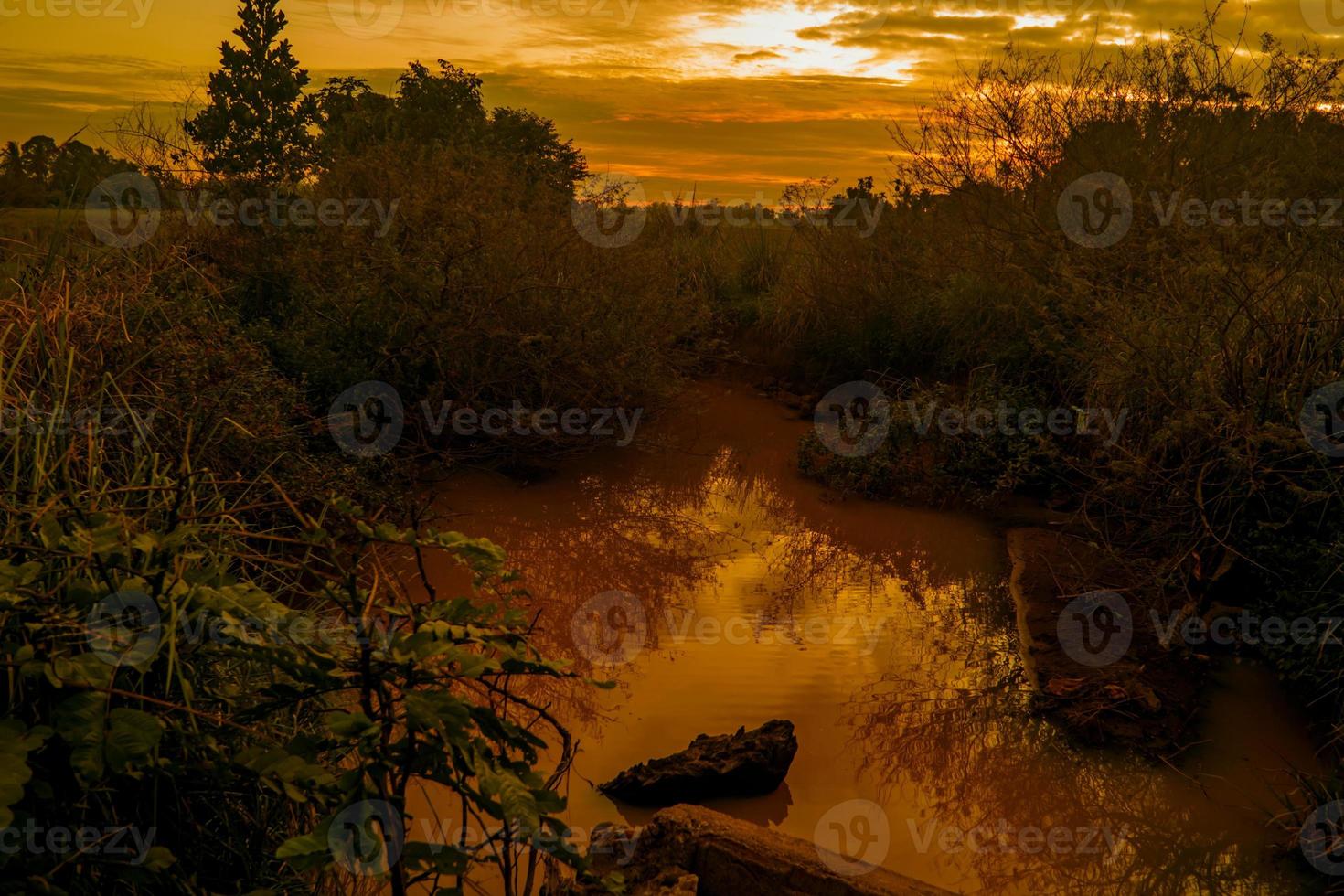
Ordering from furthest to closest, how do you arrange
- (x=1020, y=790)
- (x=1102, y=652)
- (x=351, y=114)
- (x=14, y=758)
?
(x=351, y=114) < (x=1102, y=652) < (x=1020, y=790) < (x=14, y=758)

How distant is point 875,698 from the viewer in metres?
5.25

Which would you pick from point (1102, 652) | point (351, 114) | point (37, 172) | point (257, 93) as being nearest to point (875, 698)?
point (1102, 652)

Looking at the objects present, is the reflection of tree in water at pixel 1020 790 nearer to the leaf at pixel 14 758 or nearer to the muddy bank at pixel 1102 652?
the muddy bank at pixel 1102 652

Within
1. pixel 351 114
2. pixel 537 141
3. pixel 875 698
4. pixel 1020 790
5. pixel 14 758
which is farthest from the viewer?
pixel 537 141

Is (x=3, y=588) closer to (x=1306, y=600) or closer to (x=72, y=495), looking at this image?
(x=72, y=495)

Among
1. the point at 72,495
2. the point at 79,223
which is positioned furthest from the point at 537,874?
the point at 79,223

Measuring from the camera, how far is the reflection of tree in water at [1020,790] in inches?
152

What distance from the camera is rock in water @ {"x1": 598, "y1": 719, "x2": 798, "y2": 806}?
163 inches

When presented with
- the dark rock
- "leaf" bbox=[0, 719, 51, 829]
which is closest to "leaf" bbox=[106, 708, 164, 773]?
"leaf" bbox=[0, 719, 51, 829]

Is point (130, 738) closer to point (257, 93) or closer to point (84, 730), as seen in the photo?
point (84, 730)

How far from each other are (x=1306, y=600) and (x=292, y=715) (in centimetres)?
478

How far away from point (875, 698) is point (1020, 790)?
98 cm

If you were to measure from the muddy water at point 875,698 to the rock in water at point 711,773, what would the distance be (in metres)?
0.08

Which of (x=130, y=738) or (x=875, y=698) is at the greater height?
(x=130, y=738)
